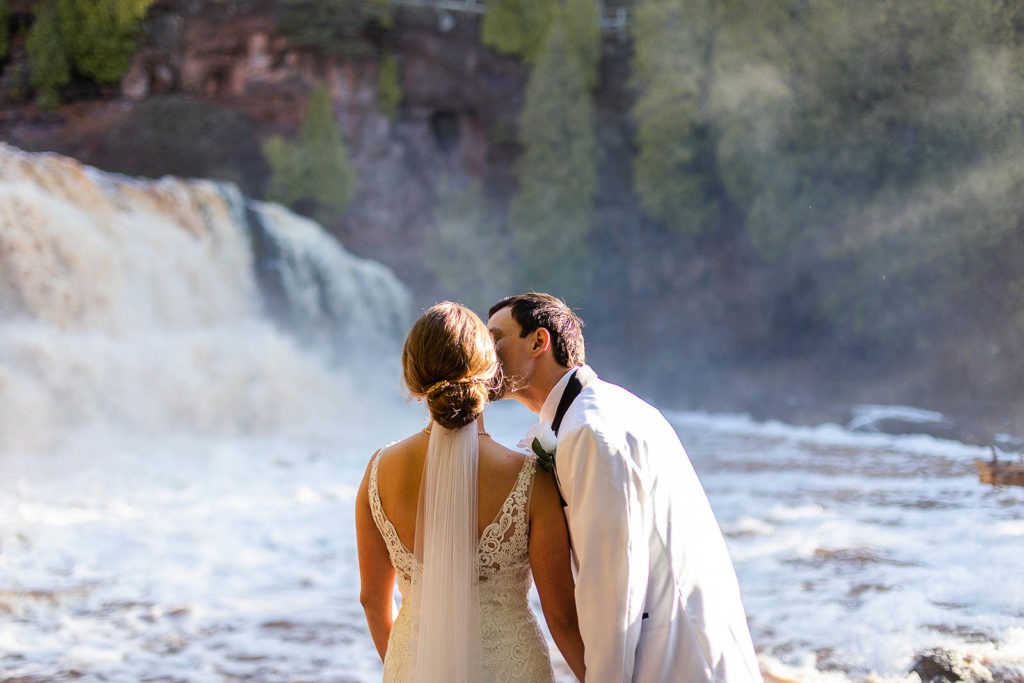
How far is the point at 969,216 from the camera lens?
9.23m

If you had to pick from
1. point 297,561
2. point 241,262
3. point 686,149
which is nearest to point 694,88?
point 686,149

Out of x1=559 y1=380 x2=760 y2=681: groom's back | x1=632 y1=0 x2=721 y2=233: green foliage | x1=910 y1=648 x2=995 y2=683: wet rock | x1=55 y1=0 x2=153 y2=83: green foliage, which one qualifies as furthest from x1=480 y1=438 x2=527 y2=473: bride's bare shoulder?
x1=55 y1=0 x2=153 y2=83: green foliage

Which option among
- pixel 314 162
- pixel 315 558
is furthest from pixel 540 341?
pixel 314 162

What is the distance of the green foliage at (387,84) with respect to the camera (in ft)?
46.5

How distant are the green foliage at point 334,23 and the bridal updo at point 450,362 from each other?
13508mm

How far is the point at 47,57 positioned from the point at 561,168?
26.2 ft

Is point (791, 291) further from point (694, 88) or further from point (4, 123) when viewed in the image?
point (4, 123)

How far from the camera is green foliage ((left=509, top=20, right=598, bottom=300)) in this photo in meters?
14.1

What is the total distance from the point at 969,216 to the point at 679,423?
461 centimetres

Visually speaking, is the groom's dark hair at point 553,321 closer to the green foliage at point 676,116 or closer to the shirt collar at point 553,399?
the shirt collar at point 553,399

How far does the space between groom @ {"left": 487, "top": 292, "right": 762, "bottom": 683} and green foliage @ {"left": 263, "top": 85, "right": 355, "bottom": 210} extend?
12.4 meters

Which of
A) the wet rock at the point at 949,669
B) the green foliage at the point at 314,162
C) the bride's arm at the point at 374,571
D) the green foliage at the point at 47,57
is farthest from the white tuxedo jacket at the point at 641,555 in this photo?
the green foliage at the point at 47,57

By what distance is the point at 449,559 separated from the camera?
1508mm

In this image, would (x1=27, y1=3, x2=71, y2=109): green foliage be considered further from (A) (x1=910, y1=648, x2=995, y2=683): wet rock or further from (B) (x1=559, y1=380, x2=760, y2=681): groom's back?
(B) (x1=559, y1=380, x2=760, y2=681): groom's back
